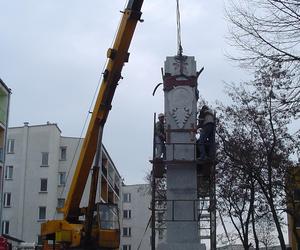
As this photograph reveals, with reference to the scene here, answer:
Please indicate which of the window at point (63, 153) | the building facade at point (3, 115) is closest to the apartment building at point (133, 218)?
the window at point (63, 153)

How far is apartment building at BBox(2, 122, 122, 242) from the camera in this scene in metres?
61.0

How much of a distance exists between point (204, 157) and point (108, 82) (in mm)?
7756

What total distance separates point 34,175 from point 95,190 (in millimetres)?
43372

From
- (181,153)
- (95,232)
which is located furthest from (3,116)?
(181,153)

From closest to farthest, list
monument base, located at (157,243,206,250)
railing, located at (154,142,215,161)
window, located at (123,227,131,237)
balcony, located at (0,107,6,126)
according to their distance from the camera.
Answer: monument base, located at (157,243,206,250)
railing, located at (154,142,215,161)
balcony, located at (0,107,6,126)
window, located at (123,227,131,237)

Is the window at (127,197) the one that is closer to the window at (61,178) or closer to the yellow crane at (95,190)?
the window at (61,178)

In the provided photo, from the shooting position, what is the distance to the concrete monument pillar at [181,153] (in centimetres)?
1394

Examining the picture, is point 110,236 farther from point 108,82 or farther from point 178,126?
point 178,126

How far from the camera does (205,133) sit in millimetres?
14820

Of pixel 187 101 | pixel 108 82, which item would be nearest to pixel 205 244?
pixel 187 101

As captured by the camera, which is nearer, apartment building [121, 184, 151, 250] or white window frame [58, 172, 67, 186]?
white window frame [58, 172, 67, 186]

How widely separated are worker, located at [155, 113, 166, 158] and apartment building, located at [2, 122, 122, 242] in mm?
45193

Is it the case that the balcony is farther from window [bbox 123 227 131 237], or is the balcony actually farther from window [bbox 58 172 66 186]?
window [bbox 123 227 131 237]

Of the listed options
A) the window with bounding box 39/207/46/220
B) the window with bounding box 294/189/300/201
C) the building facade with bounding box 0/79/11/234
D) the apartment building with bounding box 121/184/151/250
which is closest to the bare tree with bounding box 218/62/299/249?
the window with bounding box 294/189/300/201
